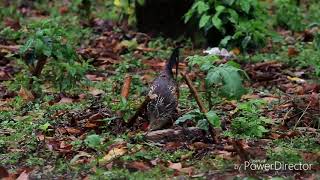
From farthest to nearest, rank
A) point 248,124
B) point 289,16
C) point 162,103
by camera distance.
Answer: point 289,16 < point 162,103 < point 248,124

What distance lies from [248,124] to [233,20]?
119 inches

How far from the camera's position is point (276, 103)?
205 inches

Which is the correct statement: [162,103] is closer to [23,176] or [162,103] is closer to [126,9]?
[23,176]

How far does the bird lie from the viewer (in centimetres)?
437

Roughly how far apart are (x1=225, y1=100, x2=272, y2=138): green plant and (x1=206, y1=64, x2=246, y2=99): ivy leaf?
0.33m

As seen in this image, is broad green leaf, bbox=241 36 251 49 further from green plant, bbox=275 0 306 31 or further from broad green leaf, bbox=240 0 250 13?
green plant, bbox=275 0 306 31

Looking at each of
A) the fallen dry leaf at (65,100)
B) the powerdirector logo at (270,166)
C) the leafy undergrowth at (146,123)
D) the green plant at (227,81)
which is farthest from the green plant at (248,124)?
the fallen dry leaf at (65,100)

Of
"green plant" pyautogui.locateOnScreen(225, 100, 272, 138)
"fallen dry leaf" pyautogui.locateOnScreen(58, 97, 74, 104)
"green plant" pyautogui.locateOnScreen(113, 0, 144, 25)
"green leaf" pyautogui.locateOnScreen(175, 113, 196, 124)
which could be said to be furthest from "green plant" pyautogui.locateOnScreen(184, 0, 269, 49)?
"green leaf" pyautogui.locateOnScreen(175, 113, 196, 124)

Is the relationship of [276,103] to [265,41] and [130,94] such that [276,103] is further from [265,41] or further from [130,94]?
[265,41]

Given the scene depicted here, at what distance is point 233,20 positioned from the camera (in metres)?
7.16

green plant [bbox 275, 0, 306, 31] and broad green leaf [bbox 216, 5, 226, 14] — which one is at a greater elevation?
broad green leaf [bbox 216, 5, 226, 14]

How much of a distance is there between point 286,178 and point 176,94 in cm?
135

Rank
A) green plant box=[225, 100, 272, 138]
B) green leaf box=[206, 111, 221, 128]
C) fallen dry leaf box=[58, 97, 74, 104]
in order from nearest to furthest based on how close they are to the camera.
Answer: green leaf box=[206, 111, 221, 128]
green plant box=[225, 100, 272, 138]
fallen dry leaf box=[58, 97, 74, 104]

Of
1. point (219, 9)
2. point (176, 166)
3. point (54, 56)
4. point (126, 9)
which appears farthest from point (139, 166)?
point (126, 9)
